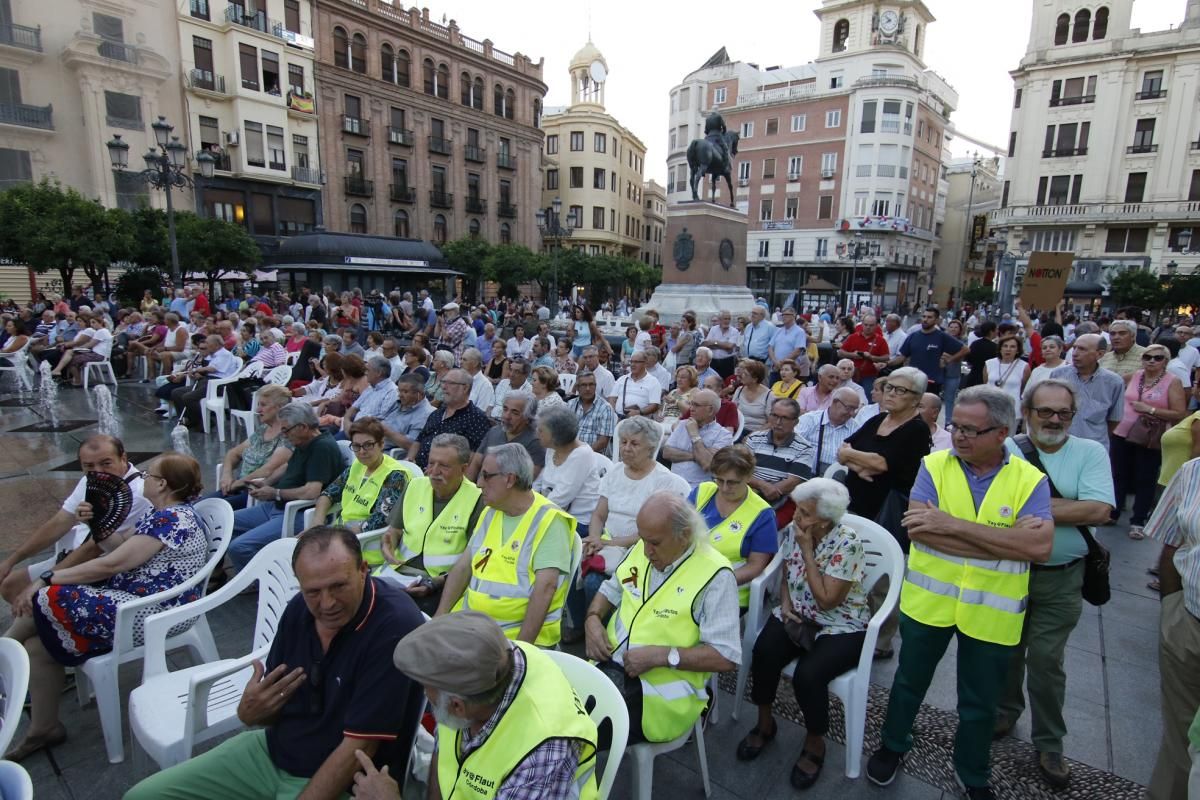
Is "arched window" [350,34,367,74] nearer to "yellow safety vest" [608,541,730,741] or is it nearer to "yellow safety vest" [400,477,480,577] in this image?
"yellow safety vest" [400,477,480,577]

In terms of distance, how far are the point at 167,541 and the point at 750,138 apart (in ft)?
172

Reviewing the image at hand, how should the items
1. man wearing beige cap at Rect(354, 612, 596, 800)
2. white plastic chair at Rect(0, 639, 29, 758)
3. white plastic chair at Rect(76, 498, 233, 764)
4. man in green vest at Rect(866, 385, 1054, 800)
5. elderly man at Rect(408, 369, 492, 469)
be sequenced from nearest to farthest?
man wearing beige cap at Rect(354, 612, 596, 800) → white plastic chair at Rect(0, 639, 29, 758) → man in green vest at Rect(866, 385, 1054, 800) → white plastic chair at Rect(76, 498, 233, 764) → elderly man at Rect(408, 369, 492, 469)

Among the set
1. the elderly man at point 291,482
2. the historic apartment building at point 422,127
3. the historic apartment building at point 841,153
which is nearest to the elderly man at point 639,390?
the elderly man at point 291,482

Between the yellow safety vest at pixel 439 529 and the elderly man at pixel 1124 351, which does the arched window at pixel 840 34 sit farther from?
the yellow safety vest at pixel 439 529

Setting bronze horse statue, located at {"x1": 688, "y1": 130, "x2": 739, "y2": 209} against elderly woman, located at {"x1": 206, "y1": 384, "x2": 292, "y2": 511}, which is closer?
elderly woman, located at {"x1": 206, "y1": 384, "x2": 292, "y2": 511}

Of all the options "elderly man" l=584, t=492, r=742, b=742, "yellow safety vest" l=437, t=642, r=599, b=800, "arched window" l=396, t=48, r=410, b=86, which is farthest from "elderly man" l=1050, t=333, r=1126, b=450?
"arched window" l=396, t=48, r=410, b=86

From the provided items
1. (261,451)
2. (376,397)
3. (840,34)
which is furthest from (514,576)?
(840,34)

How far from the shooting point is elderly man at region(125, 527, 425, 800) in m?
1.96

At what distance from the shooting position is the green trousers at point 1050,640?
2598mm

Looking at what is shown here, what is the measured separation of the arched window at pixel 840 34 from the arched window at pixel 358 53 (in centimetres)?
3410

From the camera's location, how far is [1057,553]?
2545 millimetres

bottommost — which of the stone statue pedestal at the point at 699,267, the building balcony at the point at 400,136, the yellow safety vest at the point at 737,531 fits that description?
the yellow safety vest at the point at 737,531

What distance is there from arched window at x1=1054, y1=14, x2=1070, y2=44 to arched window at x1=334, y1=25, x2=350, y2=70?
137 ft

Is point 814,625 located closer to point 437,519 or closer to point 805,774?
point 805,774
